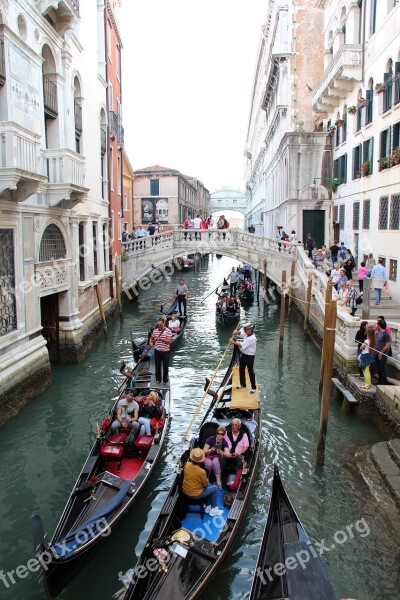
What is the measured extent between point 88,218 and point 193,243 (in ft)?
21.7

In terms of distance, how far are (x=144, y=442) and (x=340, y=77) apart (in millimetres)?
13153

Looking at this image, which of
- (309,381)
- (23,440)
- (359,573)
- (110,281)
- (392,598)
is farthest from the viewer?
(110,281)

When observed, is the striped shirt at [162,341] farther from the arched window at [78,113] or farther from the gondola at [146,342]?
the arched window at [78,113]

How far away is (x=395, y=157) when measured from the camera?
11.5 metres

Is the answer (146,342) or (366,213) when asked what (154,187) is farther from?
(146,342)

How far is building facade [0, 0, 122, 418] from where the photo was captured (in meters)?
7.86

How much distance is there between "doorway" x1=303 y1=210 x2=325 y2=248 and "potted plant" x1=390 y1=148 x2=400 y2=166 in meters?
8.12

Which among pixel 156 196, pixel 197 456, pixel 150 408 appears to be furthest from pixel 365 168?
pixel 156 196

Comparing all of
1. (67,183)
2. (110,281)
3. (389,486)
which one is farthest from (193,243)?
(389,486)

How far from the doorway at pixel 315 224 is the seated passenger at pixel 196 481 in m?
15.9

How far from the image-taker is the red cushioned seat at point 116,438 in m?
6.54

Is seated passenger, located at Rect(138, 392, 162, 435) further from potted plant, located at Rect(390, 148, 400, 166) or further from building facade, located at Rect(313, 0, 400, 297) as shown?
potted plant, located at Rect(390, 148, 400, 166)

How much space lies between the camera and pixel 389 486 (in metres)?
5.84

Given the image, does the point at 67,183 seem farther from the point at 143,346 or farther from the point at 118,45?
the point at 118,45
